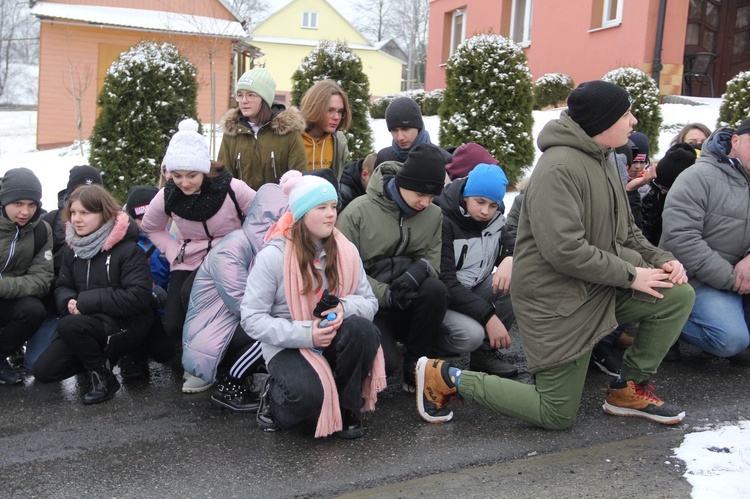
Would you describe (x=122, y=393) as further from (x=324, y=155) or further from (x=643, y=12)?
(x=643, y=12)

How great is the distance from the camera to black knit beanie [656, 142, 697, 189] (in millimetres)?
5625

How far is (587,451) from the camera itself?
363 cm

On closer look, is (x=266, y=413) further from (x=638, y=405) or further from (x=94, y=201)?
(x=638, y=405)

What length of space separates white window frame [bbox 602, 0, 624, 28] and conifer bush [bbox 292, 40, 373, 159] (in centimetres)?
835

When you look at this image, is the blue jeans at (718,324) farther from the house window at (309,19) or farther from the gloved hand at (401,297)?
the house window at (309,19)

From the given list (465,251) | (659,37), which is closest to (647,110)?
(659,37)

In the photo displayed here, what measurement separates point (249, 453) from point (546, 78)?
566 inches

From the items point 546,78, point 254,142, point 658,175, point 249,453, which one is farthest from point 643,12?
point 249,453

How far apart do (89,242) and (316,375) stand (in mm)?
1832

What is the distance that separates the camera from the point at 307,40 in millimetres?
51688

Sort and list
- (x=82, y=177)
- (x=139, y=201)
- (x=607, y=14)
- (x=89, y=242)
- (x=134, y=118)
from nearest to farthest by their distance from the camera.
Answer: (x=89, y=242) → (x=139, y=201) → (x=82, y=177) → (x=134, y=118) → (x=607, y=14)

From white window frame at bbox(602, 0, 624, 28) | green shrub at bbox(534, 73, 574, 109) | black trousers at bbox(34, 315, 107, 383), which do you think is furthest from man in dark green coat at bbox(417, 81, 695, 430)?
white window frame at bbox(602, 0, 624, 28)

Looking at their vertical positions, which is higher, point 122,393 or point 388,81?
point 388,81

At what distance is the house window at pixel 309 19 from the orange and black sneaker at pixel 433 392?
52376 millimetres
